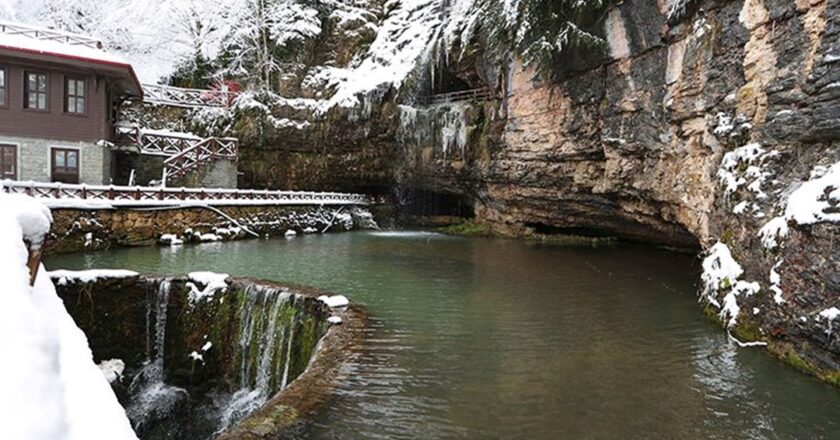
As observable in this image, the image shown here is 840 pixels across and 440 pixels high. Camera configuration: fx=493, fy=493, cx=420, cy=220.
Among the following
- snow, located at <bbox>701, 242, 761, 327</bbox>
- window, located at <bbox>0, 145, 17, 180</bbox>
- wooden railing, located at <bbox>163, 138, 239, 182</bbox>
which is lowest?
snow, located at <bbox>701, 242, 761, 327</bbox>

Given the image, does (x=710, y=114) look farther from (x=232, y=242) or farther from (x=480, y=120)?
(x=232, y=242)

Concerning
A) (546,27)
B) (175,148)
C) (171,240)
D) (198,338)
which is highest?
(546,27)

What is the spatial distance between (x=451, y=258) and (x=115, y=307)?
10.6 metres

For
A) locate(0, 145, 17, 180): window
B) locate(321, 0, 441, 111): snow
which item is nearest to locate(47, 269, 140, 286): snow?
locate(0, 145, 17, 180): window

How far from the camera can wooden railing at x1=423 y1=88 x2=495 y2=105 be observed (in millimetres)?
26188

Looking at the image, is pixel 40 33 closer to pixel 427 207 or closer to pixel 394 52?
pixel 394 52

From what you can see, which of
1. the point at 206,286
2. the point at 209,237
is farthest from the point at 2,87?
the point at 206,286

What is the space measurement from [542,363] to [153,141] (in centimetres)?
2352

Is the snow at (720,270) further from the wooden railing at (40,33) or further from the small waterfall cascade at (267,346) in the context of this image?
the wooden railing at (40,33)

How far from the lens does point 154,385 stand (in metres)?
10.2

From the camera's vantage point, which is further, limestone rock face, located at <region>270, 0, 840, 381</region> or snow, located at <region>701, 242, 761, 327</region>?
snow, located at <region>701, 242, 761, 327</region>

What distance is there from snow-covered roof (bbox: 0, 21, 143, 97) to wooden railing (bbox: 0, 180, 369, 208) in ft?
17.2

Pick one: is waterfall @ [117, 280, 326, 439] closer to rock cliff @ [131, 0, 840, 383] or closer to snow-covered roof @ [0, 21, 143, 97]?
rock cliff @ [131, 0, 840, 383]

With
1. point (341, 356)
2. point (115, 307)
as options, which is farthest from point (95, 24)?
point (341, 356)
